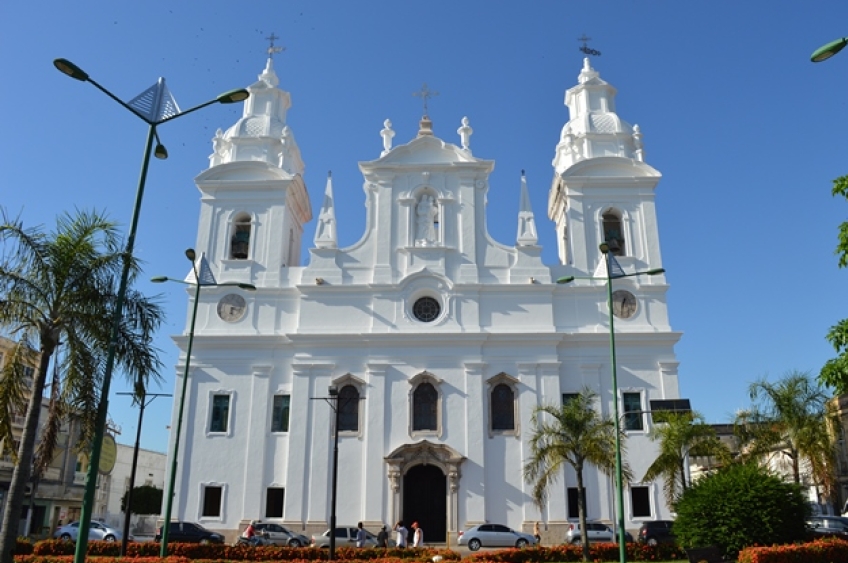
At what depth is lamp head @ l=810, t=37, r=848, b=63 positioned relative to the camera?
11.7 meters

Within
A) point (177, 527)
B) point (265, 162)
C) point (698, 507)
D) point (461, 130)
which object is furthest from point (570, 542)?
point (265, 162)

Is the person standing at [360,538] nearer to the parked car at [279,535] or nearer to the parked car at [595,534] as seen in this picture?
the parked car at [279,535]

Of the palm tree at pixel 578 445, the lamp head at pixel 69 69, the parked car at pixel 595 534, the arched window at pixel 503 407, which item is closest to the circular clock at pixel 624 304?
the arched window at pixel 503 407

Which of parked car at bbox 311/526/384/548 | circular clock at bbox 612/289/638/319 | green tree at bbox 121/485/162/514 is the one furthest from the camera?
green tree at bbox 121/485/162/514

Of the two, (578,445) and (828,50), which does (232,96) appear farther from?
(578,445)

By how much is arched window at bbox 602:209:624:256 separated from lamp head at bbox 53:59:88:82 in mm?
27014

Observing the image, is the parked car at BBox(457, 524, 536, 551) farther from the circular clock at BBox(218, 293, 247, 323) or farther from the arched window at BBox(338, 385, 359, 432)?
the circular clock at BBox(218, 293, 247, 323)

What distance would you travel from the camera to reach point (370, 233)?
35781 mm

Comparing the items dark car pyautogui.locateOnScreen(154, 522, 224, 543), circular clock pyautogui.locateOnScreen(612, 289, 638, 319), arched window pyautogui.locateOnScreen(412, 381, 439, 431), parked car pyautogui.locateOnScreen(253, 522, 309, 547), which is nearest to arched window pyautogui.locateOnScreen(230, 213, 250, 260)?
arched window pyautogui.locateOnScreen(412, 381, 439, 431)

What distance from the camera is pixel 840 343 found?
13.3 metres

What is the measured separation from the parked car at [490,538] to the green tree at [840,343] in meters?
17.1

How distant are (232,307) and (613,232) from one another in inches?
734

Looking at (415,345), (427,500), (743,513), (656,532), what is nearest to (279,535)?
(427,500)

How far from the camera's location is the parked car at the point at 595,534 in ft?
93.0
